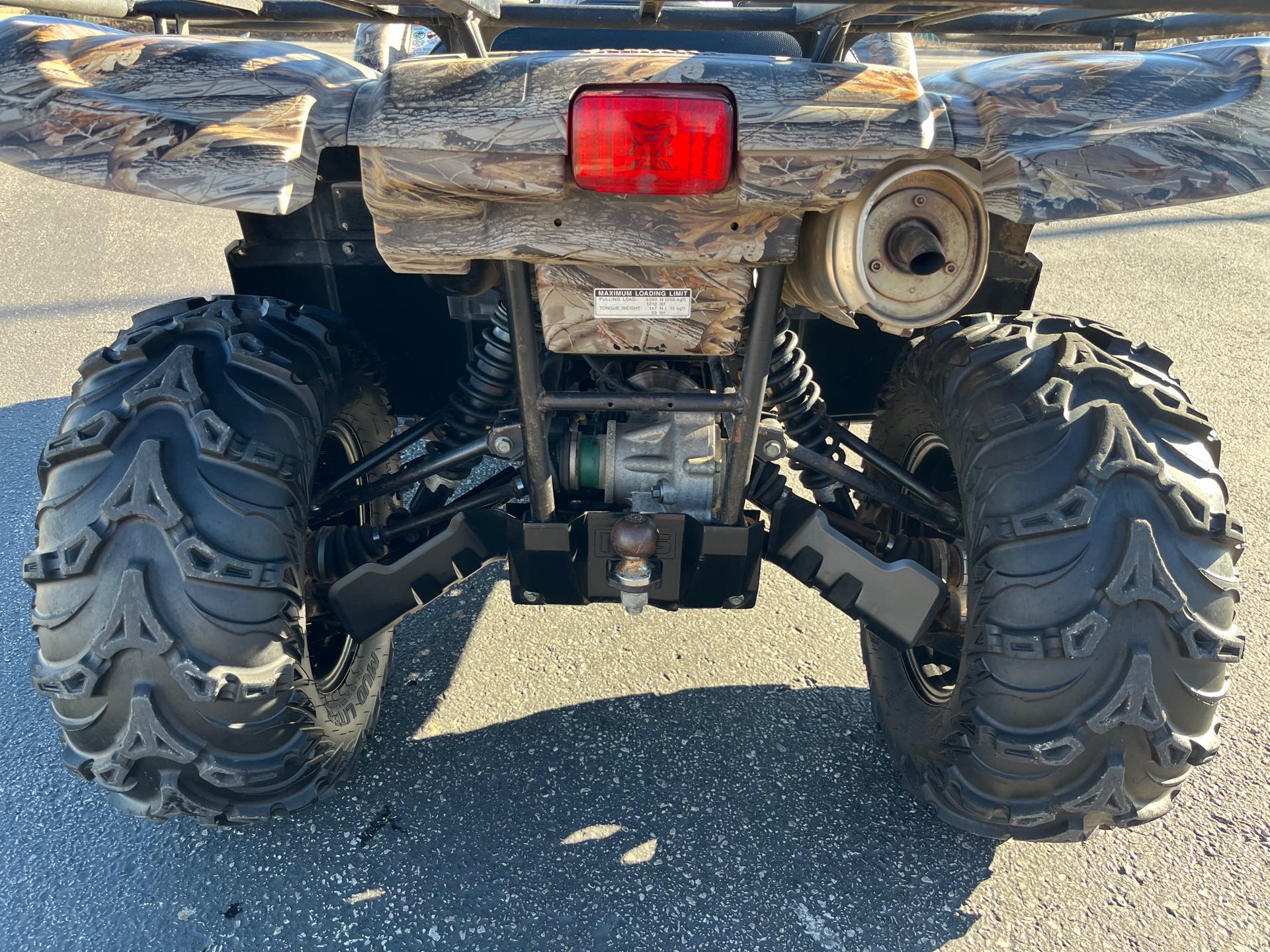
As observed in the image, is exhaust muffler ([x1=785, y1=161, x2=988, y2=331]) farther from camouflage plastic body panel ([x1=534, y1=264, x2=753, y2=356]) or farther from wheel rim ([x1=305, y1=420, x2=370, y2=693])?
wheel rim ([x1=305, y1=420, x2=370, y2=693])

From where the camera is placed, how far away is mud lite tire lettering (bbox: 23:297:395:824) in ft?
5.33

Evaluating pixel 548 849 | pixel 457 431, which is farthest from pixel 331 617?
pixel 548 849

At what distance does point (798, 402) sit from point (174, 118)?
1.42 metres

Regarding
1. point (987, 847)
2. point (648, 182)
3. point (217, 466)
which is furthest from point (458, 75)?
point (987, 847)

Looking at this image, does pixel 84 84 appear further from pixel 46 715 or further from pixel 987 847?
pixel 987 847

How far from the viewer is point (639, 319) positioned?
1.56m

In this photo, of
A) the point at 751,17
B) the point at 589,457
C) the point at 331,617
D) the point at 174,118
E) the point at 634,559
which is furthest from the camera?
the point at 751,17

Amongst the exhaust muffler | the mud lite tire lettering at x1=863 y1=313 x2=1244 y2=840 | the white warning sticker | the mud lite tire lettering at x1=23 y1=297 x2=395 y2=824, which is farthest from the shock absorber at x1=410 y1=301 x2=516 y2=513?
the mud lite tire lettering at x1=863 y1=313 x2=1244 y2=840

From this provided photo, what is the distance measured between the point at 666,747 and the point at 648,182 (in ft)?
5.38

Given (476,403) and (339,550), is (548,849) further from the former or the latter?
(476,403)

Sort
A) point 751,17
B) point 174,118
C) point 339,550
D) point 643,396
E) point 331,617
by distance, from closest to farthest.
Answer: point 174,118, point 643,396, point 339,550, point 331,617, point 751,17

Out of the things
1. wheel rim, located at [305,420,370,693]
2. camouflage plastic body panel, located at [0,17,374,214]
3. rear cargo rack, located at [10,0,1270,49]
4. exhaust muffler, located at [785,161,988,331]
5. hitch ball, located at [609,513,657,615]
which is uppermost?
rear cargo rack, located at [10,0,1270,49]

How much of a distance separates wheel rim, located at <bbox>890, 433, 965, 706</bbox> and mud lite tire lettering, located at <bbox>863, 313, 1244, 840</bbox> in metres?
0.31

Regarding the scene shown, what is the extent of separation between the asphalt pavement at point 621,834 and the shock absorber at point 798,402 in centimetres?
78
